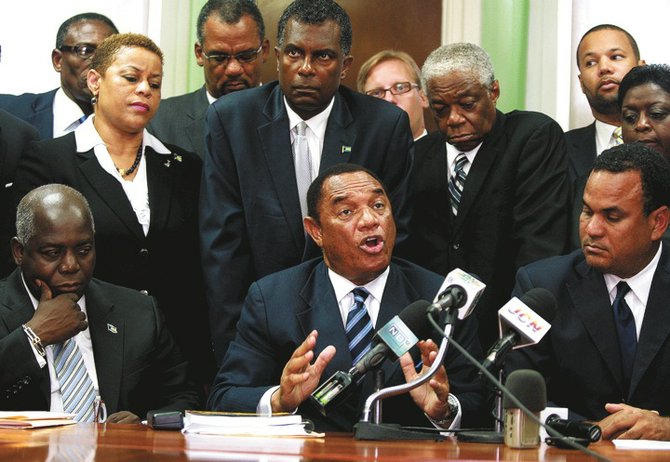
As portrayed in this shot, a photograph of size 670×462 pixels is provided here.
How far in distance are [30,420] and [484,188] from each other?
2428mm

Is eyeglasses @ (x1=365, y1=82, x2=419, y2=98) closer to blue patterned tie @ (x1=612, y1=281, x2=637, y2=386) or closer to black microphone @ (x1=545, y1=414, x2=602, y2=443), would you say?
blue patterned tie @ (x1=612, y1=281, x2=637, y2=386)

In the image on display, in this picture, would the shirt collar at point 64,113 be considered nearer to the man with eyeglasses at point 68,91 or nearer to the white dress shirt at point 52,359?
the man with eyeglasses at point 68,91

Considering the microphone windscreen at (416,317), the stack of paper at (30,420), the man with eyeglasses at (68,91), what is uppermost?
the man with eyeglasses at (68,91)

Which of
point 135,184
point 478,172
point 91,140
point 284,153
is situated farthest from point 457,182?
point 91,140

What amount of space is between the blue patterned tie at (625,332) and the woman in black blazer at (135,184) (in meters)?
1.93

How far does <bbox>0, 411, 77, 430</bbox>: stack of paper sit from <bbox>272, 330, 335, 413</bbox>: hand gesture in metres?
0.74

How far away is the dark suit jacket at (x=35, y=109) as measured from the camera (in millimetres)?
6133

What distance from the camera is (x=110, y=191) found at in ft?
17.1

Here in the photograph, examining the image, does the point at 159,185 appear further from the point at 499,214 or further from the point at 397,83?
the point at 397,83

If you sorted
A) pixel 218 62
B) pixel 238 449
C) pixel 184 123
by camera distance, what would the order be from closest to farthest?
pixel 238 449
pixel 218 62
pixel 184 123

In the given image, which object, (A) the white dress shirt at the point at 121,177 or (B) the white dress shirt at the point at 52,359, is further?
(A) the white dress shirt at the point at 121,177

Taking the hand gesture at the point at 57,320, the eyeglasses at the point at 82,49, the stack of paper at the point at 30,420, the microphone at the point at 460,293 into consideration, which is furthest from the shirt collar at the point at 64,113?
the microphone at the point at 460,293

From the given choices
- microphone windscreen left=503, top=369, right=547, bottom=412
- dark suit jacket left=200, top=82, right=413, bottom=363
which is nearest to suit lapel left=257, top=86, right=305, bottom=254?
dark suit jacket left=200, top=82, right=413, bottom=363

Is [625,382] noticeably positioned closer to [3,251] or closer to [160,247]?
[160,247]
